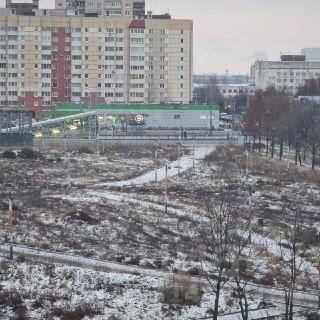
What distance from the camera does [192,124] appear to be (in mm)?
85438

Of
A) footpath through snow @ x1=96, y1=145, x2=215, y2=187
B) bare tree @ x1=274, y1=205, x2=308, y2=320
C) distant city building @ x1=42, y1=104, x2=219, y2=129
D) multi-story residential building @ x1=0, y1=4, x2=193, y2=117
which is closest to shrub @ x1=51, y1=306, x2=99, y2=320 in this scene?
bare tree @ x1=274, y1=205, x2=308, y2=320

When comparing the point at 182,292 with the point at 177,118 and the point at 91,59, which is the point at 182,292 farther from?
the point at 91,59

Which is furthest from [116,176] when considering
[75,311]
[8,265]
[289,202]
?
[75,311]

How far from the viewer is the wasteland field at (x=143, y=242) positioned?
747 inches

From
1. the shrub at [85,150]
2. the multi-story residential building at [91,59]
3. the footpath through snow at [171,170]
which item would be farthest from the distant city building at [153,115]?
the shrub at [85,150]

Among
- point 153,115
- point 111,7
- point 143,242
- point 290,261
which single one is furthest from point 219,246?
point 111,7

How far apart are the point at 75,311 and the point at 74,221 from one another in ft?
34.1

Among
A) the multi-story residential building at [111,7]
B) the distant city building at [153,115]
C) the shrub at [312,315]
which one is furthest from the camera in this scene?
the multi-story residential building at [111,7]

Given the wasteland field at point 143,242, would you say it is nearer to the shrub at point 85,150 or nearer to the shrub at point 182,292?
the shrub at point 182,292

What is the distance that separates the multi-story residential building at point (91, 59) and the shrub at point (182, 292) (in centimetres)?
7142

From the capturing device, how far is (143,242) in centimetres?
2598

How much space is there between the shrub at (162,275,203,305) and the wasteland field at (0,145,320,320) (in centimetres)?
3

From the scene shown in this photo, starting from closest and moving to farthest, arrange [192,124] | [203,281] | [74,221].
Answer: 1. [203,281]
2. [74,221]
3. [192,124]

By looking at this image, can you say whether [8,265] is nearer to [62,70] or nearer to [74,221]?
[74,221]
